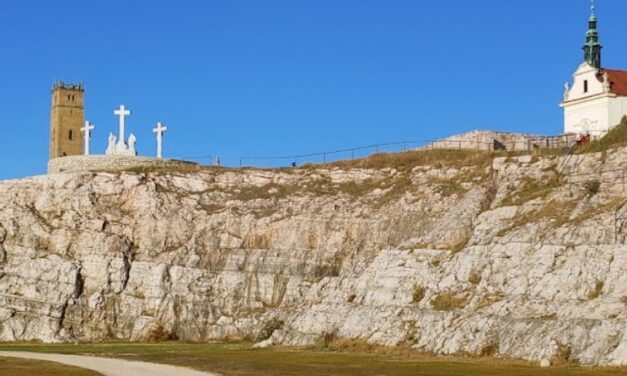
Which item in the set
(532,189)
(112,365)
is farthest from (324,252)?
(112,365)

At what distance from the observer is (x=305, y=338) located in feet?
271

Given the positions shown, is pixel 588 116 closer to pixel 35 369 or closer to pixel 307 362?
pixel 307 362

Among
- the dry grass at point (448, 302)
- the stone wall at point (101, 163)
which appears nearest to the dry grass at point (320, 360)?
the dry grass at point (448, 302)

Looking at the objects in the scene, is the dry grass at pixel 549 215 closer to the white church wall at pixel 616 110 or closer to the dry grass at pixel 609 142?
the dry grass at pixel 609 142

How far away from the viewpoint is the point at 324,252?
97875mm

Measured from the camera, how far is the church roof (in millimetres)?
105694

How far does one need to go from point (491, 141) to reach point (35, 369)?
210 feet

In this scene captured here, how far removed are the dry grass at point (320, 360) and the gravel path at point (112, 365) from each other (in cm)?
216

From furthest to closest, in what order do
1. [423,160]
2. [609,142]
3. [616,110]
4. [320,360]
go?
[616,110], [423,160], [609,142], [320,360]

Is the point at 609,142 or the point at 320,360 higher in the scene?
the point at 609,142

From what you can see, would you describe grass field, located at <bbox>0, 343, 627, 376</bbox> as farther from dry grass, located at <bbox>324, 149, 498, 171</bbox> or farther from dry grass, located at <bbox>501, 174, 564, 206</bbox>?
dry grass, located at <bbox>324, 149, 498, 171</bbox>

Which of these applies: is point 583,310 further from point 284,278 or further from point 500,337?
point 284,278

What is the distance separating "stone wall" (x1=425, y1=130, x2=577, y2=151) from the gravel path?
5180 cm

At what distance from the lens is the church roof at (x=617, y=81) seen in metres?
106
